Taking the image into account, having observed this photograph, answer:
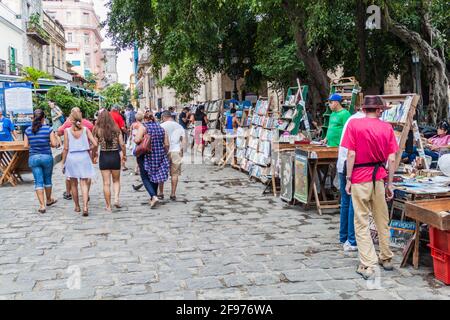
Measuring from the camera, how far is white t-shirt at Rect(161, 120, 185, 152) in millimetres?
10297

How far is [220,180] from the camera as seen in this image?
1277 cm

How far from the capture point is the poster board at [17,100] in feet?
56.1

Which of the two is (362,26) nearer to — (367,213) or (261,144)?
(261,144)

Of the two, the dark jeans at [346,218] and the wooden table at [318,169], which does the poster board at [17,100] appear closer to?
the wooden table at [318,169]

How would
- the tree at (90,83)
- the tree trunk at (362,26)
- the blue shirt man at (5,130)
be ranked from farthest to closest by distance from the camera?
1. the tree at (90,83)
2. the blue shirt man at (5,130)
3. the tree trunk at (362,26)

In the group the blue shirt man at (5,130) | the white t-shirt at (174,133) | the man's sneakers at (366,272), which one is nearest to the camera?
the man's sneakers at (366,272)

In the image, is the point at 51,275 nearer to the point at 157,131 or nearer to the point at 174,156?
the point at 157,131

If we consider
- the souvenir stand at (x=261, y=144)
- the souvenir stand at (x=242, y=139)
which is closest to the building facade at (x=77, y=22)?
the souvenir stand at (x=242, y=139)

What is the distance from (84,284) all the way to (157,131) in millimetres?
4617

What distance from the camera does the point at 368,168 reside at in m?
5.39

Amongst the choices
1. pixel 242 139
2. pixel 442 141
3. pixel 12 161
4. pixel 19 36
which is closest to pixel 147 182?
pixel 12 161

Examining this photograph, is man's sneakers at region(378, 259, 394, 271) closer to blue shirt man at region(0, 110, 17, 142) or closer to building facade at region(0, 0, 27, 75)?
blue shirt man at region(0, 110, 17, 142)

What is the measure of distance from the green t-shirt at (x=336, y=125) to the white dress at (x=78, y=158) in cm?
404

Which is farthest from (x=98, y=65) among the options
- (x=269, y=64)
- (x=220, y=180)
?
(x=220, y=180)
